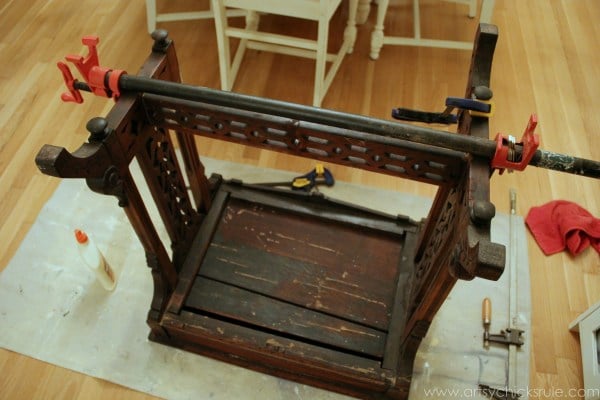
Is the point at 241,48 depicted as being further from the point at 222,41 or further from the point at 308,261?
the point at 308,261

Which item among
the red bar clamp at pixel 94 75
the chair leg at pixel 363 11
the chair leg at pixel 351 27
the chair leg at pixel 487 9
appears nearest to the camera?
the red bar clamp at pixel 94 75

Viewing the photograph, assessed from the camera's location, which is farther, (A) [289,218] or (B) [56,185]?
(B) [56,185]

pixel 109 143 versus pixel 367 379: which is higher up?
pixel 109 143

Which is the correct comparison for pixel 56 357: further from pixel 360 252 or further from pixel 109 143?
pixel 360 252

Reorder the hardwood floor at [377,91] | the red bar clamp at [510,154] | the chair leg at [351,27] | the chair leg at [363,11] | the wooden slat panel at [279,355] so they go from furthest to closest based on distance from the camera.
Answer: the chair leg at [363,11]
the chair leg at [351,27]
the hardwood floor at [377,91]
the wooden slat panel at [279,355]
the red bar clamp at [510,154]

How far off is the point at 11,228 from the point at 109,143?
1048mm

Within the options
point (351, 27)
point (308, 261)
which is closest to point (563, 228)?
point (308, 261)

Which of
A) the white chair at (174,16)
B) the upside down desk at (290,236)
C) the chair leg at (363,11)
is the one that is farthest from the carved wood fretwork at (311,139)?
the chair leg at (363,11)

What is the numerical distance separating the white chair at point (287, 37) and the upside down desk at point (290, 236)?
0.63 m

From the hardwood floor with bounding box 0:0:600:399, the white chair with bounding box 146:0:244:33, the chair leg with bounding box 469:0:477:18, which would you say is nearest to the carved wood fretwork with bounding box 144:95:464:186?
the hardwood floor with bounding box 0:0:600:399

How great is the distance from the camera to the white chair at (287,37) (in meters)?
1.59

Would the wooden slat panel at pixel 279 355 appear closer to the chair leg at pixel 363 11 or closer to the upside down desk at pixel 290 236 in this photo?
the upside down desk at pixel 290 236

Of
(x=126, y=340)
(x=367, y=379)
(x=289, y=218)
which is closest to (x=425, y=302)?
(x=367, y=379)

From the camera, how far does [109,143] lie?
87 centimetres
